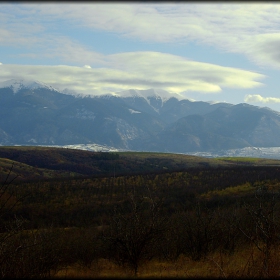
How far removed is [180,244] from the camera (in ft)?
88.7

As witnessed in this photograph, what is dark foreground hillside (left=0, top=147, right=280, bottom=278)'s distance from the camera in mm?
14805

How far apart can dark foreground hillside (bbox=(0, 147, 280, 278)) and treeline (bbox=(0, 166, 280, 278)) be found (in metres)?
0.09

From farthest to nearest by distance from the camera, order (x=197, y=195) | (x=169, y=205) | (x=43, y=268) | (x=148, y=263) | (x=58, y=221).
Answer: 1. (x=197, y=195)
2. (x=169, y=205)
3. (x=58, y=221)
4. (x=148, y=263)
5. (x=43, y=268)

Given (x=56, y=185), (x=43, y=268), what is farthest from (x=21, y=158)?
(x=43, y=268)

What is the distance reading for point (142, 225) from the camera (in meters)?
15.9

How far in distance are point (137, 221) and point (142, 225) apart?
404 mm

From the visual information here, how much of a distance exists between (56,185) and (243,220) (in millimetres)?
86643

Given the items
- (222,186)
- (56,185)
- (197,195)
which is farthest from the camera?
(56,185)

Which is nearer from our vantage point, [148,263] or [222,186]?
[148,263]

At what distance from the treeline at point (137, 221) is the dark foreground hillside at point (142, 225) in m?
0.09

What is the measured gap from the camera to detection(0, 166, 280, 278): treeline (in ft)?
48.5

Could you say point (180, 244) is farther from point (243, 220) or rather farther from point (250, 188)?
point (250, 188)

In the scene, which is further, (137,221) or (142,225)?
(142,225)

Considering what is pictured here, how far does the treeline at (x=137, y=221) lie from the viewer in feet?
48.5
